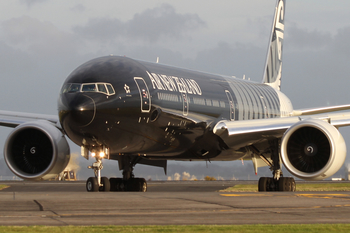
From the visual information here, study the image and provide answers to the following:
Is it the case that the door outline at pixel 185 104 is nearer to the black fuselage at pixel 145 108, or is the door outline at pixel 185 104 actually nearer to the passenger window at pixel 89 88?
the black fuselage at pixel 145 108

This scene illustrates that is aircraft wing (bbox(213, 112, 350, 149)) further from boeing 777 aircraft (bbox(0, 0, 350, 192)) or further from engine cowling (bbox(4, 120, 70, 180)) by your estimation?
engine cowling (bbox(4, 120, 70, 180))

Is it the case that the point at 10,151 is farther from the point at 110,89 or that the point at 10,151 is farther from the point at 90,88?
the point at 110,89

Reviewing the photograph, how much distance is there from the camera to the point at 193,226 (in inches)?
295

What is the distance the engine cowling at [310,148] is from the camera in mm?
15977

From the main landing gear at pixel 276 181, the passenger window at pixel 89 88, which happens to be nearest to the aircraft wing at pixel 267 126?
the main landing gear at pixel 276 181

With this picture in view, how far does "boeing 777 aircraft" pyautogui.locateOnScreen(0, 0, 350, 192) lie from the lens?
51.8 ft

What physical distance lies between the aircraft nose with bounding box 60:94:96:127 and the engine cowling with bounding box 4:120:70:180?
241cm

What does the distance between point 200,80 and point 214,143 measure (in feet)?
8.57

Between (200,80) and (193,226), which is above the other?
(200,80)

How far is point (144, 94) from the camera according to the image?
16.7 metres

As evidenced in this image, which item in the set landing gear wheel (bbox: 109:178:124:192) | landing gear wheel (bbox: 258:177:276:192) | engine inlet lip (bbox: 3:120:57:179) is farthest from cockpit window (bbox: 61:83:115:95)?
landing gear wheel (bbox: 258:177:276:192)

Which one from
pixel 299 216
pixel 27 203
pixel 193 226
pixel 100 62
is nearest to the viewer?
pixel 193 226

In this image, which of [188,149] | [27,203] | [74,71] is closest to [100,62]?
[74,71]

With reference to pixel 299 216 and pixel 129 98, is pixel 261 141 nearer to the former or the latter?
pixel 129 98
